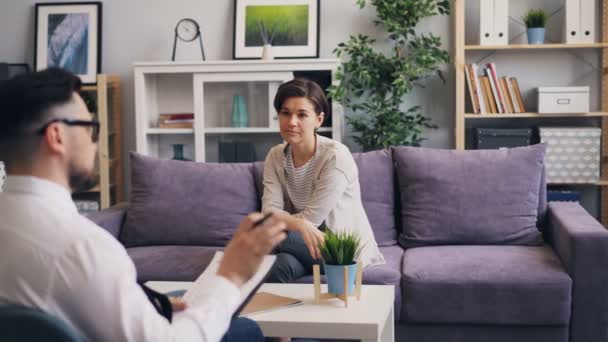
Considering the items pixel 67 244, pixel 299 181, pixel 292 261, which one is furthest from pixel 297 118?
pixel 67 244

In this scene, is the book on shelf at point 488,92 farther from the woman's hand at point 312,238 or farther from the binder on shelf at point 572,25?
the woman's hand at point 312,238

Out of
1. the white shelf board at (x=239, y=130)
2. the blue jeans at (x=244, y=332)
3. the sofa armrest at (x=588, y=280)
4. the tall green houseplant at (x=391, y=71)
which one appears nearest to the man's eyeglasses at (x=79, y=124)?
the blue jeans at (x=244, y=332)

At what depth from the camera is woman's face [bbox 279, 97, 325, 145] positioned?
342 centimetres

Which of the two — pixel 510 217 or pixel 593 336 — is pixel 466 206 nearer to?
pixel 510 217

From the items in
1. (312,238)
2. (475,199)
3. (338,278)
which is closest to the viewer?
(338,278)

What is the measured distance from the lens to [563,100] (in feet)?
15.3

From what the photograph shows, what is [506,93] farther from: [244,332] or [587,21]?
[244,332]

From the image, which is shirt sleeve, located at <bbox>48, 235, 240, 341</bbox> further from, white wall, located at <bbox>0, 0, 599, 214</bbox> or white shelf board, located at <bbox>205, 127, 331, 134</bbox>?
white wall, located at <bbox>0, 0, 599, 214</bbox>

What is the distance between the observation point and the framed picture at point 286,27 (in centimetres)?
499

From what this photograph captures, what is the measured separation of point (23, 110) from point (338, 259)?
4.54 feet

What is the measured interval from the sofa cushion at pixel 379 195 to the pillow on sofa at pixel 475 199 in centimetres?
7

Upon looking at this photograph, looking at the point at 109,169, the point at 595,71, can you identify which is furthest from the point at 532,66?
the point at 109,169

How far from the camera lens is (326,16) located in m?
5.05

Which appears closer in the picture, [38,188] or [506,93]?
[38,188]
